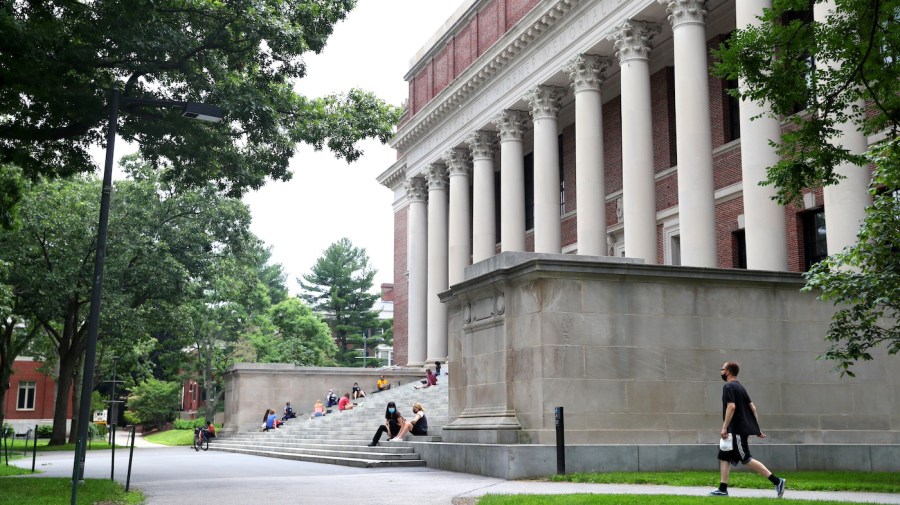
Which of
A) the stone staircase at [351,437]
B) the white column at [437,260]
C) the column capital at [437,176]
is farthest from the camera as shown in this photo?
the column capital at [437,176]

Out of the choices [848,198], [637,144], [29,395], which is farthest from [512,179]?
[29,395]

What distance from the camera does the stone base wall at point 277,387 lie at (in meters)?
41.9

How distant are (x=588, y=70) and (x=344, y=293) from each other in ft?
264

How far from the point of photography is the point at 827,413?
1809cm

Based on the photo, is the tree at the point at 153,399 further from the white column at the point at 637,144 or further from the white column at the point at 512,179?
the white column at the point at 637,144

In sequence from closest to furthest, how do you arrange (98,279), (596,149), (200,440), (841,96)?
1. (98,279)
2. (841,96)
3. (596,149)
4. (200,440)

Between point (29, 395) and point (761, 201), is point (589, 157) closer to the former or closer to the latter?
point (761, 201)

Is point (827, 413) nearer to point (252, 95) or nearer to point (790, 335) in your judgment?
point (790, 335)

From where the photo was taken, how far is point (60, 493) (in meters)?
14.7

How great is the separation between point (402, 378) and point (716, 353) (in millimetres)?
29053

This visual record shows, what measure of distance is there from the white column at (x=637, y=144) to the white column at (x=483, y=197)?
Answer: 12.0m

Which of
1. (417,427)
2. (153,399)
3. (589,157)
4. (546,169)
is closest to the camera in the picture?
(417,427)

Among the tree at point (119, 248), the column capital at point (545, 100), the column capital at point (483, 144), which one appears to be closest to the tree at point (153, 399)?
the tree at point (119, 248)

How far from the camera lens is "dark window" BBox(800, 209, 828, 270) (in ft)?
92.2
